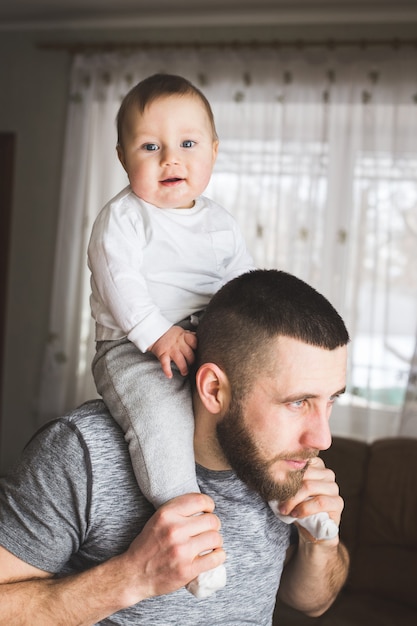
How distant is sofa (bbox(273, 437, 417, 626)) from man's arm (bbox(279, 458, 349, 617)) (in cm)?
105

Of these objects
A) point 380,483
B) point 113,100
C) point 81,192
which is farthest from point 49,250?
point 380,483

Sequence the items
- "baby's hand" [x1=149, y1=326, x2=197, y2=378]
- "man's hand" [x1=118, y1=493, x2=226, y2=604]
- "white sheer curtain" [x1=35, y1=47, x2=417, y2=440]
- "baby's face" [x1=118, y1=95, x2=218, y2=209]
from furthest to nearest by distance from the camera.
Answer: "white sheer curtain" [x1=35, y1=47, x2=417, y2=440] < "baby's face" [x1=118, y1=95, x2=218, y2=209] < "baby's hand" [x1=149, y1=326, x2=197, y2=378] < "man's hand" [x1=118, y1=493, x2=226, y2=604]

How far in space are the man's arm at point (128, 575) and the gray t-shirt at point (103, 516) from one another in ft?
0.15

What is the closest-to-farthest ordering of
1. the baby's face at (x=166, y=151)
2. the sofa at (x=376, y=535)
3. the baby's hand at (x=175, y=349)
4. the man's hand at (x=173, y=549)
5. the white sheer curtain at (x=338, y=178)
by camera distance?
the man's hand at (x=173, y=549), the baby's hand at (x=175, y=349), the baby's face at (x=166, y=151), the sofa at (x=376, y=535), the white sheer curtain at (x=338, y=178)

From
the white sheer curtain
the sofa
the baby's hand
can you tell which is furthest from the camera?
the white sheer curtain

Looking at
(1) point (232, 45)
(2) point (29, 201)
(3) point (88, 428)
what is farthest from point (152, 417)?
(2) point (29, 201)

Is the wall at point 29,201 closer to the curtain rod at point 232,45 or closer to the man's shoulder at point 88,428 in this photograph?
the curtain rod at point 232,45

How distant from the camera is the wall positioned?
15.2ft

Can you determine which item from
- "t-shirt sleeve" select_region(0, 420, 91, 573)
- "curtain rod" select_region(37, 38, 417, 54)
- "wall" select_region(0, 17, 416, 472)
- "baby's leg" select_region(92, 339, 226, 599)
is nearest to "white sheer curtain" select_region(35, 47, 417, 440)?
"curtain rod" select_region(37, 38, 417, 54)

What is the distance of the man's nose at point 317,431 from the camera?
1284 millimetres

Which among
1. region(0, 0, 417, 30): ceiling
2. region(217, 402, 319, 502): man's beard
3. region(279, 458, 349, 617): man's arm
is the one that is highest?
region(0, 0, 417, 30): ceiling

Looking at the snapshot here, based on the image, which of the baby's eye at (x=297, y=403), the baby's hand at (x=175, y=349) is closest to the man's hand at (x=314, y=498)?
the baby's eye at (x=297, y=403)

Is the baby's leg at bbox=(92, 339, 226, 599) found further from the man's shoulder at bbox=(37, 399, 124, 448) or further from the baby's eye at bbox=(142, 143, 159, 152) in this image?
the baby's eye at bbox=(142, 143, 159, 152)

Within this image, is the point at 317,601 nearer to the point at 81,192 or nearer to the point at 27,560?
the point at 27,560
